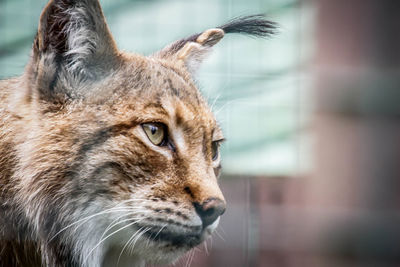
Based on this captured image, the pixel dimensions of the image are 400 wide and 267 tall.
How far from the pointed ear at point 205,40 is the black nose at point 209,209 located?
52 centimetres

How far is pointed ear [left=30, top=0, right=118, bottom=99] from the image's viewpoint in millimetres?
1409

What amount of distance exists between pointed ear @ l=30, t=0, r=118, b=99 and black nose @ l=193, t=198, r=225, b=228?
0.39 meters

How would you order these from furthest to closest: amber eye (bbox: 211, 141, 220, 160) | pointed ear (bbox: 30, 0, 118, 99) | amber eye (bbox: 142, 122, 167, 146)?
amber eye (bbox: 211, 141, 220, 160)
amber eye (bbox: 142, 122, 167, 146)
pointed ear (bbox: 30, 0, 118, 99)

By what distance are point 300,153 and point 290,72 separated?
0.23 meters

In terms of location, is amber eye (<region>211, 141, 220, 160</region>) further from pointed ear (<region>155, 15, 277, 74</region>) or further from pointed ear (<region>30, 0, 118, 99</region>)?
pointed ear (<region>30, 0, 118, 99</region>)

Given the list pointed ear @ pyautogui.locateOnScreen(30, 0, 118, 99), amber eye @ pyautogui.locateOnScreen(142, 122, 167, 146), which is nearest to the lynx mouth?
amber eye @ pyautogui.locateOnScreen(142, 122, 167, 146)

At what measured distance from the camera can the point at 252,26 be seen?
1801 mm

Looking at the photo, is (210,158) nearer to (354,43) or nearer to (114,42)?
(114,42)

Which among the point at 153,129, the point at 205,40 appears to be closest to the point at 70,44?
the point at 153,129

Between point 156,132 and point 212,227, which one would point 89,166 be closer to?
point 156,132

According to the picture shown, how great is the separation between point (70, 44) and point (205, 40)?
459 millimetres

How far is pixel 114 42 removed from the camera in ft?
5.11

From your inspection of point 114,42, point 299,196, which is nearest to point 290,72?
point 299,196

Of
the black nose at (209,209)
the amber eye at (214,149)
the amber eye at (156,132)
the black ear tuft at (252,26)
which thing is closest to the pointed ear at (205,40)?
the black ear tuft at (252,26)
